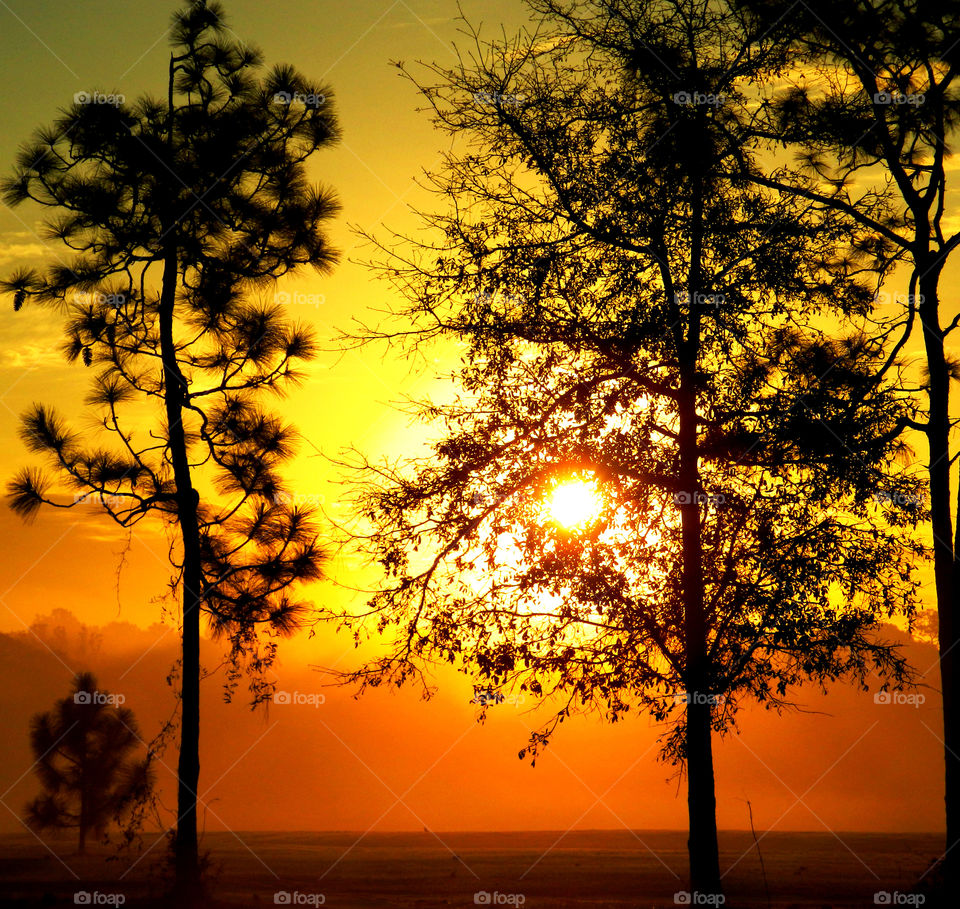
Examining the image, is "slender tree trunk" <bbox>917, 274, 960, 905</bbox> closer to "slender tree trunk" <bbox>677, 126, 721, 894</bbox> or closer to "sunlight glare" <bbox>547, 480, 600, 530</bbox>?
"slender tree trunk" <bbox>677, 126, 721, 894</bbox>

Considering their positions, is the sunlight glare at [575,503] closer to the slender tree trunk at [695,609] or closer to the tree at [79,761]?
the slender tree trunk at [695,609]

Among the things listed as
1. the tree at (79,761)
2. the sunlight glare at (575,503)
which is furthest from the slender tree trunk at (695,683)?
the tree at (79,761)

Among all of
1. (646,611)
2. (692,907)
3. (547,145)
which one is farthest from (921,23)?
(692,907)

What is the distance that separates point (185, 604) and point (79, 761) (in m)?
29.9

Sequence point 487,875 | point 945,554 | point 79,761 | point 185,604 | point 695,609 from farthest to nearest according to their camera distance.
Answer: point 79,761, point 487,875, point 185,604, point 945,554, point 695,609

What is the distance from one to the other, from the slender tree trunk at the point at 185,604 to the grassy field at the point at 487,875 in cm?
44

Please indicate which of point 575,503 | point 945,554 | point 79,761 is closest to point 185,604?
point 575,503

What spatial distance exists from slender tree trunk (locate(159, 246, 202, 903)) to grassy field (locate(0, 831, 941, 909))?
17.3 inches

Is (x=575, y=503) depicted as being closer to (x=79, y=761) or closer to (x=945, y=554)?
(x=945, y=554)

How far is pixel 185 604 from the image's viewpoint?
12.8m

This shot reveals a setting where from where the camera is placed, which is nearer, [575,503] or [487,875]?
[575,503]

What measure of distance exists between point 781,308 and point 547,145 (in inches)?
137

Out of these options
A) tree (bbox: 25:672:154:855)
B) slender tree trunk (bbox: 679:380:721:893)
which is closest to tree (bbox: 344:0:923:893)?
slender tree trunk (bbox: 679:380:721:893)

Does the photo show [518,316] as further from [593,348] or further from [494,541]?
[494,541]
